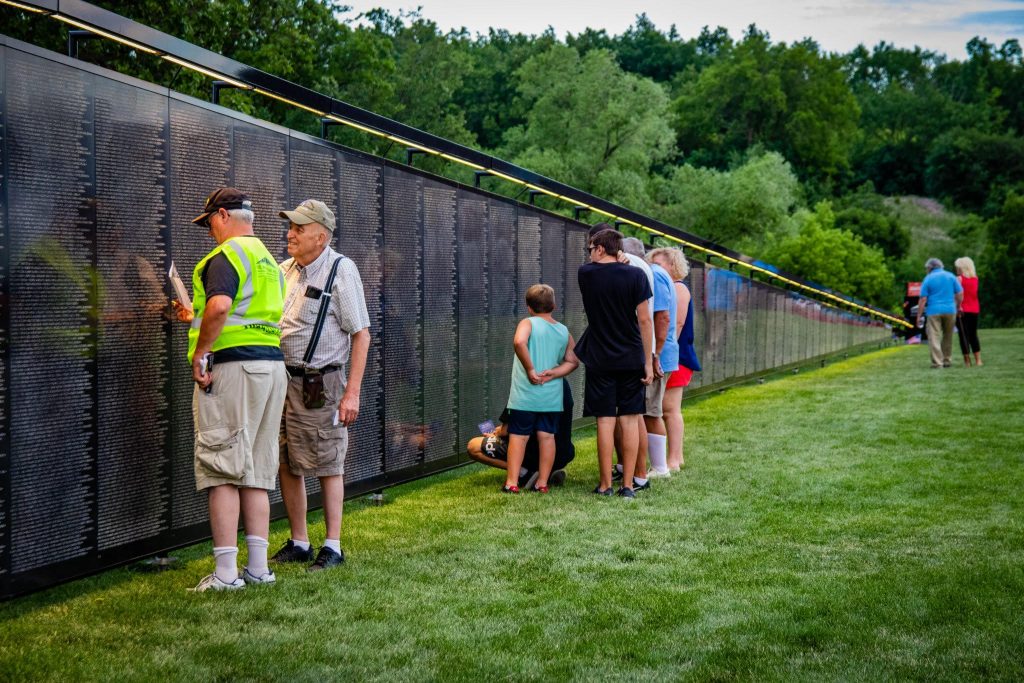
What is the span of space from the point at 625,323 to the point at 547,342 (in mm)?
681

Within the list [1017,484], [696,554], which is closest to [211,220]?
[696,554]

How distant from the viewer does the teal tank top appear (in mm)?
8594

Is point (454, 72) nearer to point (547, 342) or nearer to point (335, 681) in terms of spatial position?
point (547, 342)

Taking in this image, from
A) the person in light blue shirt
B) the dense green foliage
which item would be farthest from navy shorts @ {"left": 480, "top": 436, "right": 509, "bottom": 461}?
the dense green foliage

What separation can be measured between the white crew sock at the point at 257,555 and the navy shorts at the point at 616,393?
319 centimetres

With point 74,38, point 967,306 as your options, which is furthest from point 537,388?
point 967,306

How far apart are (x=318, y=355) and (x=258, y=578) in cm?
116

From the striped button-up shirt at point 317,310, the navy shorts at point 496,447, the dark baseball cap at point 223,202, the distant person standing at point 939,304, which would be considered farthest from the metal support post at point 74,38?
the distant person standing at point 939,304

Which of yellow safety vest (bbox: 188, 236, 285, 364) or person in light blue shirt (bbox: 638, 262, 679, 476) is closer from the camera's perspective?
yellow safety vest (bbox: 188, 236, 285, 364)

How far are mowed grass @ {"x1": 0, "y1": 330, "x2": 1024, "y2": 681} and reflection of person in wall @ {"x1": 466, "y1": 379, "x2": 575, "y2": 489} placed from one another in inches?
8.2

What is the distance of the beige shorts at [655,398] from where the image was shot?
902cm

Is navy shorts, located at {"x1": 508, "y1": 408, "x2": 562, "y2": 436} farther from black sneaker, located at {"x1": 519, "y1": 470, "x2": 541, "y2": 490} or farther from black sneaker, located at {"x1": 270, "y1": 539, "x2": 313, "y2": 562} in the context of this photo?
black sneaker, located at {"x1": 270, "y1": 539, "x2": 313, "y2": 562}

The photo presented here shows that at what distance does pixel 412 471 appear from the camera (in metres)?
9.14

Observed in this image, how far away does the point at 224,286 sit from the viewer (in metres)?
5.38
